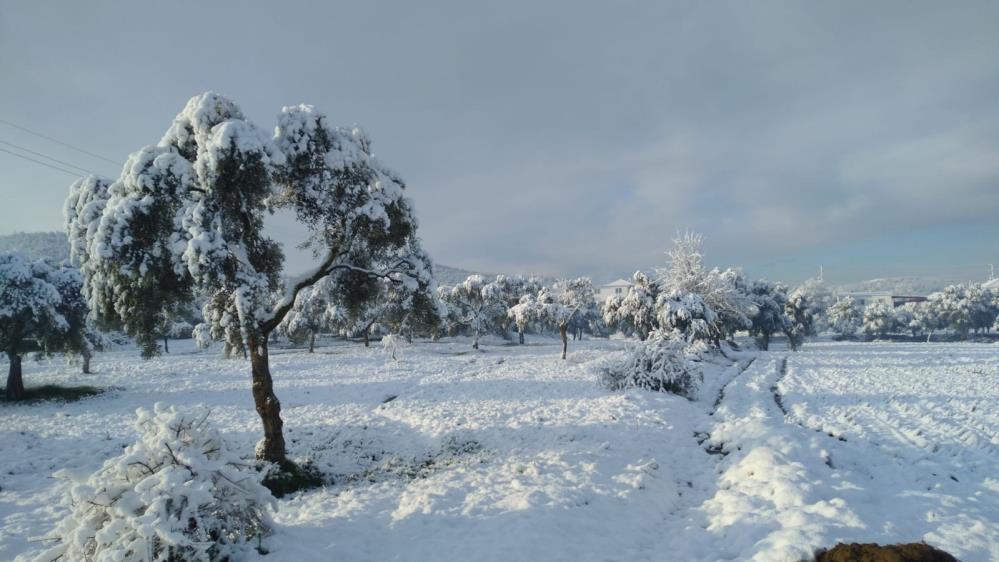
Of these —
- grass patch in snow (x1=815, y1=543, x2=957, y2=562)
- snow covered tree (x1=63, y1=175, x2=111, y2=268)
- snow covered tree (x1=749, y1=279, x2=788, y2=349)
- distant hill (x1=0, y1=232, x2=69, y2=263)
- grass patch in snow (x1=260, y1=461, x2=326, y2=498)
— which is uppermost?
distant hill (x1=0, y1=232, x2=69, y2=263)

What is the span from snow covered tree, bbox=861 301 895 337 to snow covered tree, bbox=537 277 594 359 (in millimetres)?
52678

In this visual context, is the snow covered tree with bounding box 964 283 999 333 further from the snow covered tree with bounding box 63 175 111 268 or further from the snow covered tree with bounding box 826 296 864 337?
the snow covered tree with bounding box 63 175 111 268

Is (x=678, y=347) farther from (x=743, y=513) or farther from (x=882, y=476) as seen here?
(x=743, y=513)

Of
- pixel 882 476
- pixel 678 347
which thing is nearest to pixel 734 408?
pixel 678 347

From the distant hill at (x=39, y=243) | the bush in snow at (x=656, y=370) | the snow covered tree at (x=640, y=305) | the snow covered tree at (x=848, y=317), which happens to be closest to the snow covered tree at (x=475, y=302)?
the snow covered tree at (x=640, y=305)

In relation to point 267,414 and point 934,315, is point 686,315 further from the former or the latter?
point 934,315

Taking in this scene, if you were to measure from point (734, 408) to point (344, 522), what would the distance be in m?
16.3

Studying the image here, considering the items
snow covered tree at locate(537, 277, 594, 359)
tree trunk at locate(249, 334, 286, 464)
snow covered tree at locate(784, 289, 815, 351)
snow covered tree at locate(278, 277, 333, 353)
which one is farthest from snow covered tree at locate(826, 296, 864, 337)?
tree trunk at locate(249, 334, 286, 464)

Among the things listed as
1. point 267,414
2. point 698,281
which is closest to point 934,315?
point 698,281

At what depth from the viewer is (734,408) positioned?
18.2m

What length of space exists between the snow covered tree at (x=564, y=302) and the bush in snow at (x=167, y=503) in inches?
1232

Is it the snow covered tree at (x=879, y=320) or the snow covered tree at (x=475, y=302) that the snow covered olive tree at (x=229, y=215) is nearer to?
the snow covered tree at (x=475, y=302)

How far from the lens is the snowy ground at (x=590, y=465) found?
705cm

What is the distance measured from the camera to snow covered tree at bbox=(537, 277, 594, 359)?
38.5m
